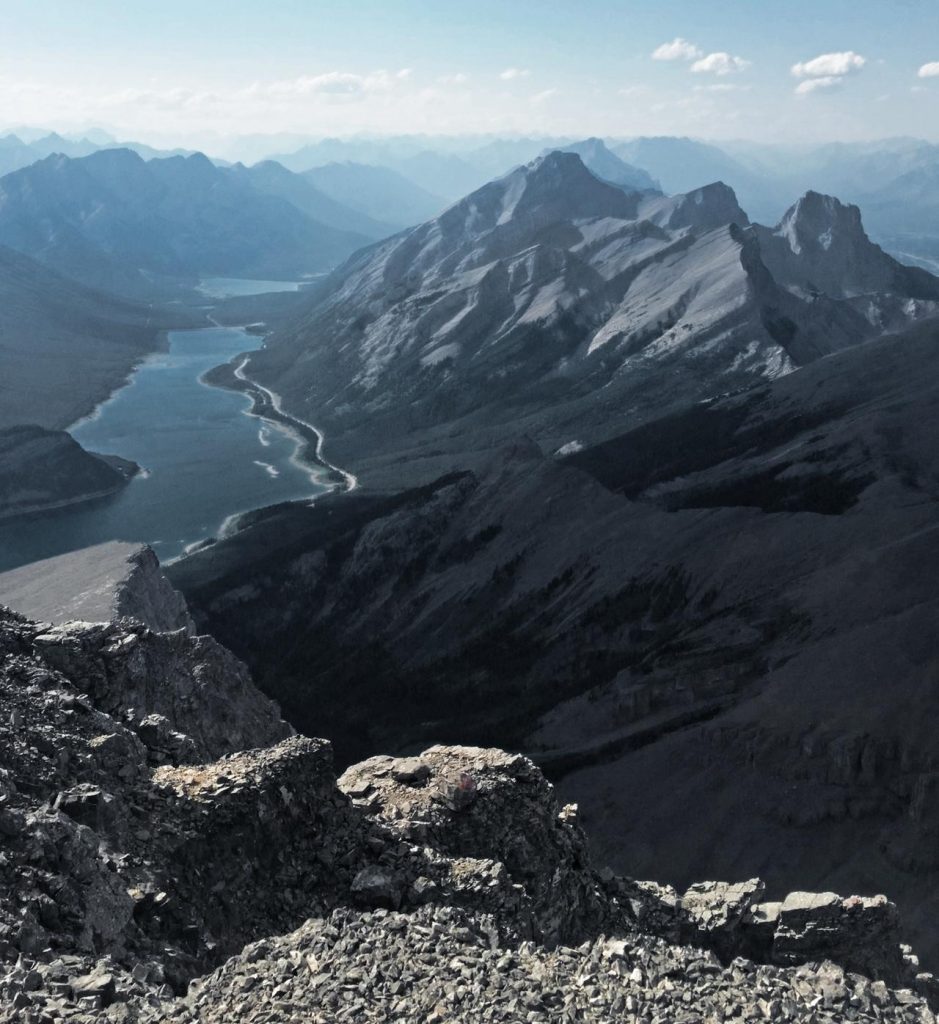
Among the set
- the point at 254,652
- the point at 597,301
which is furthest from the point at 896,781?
the point at 597,301

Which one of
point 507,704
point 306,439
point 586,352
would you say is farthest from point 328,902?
point 586,352

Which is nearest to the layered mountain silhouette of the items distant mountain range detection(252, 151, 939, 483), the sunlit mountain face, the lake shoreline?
the sunlit mountain face

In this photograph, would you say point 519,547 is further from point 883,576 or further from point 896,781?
point 896,781

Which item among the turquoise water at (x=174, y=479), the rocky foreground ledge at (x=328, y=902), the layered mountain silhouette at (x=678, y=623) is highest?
the rocky foreground ledge at (x=328, y=902)

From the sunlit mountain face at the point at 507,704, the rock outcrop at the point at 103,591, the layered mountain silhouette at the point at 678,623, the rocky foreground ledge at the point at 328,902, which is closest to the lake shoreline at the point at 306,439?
the sunlit mountain face at the point at 507,704

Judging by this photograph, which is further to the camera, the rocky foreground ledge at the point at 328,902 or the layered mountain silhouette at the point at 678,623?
the layered mountain silhouette at the point at 678,623

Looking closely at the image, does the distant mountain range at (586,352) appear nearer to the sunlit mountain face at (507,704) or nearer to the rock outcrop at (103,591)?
the sunlit mountain face at (507,704)
